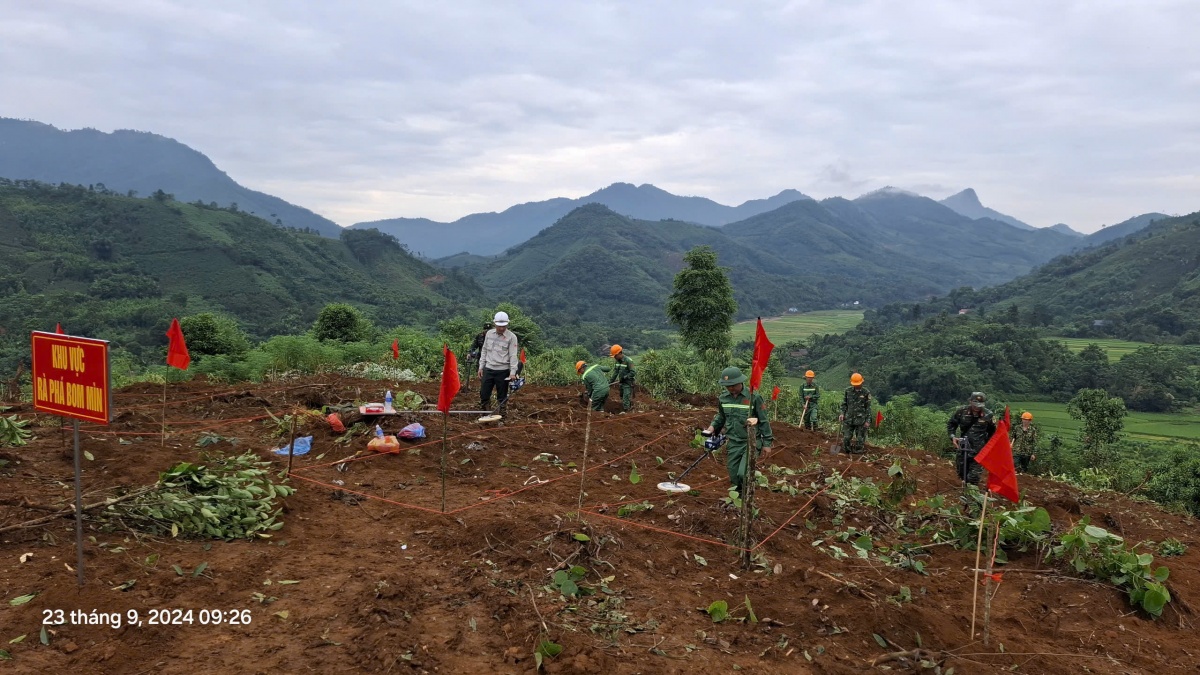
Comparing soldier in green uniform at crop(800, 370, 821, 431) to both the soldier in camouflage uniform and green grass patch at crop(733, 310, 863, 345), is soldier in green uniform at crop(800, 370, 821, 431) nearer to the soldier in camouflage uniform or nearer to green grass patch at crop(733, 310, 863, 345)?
the soldier in camouflage uniform

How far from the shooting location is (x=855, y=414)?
1145cm

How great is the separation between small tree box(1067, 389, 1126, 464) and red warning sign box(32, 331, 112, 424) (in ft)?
78.6

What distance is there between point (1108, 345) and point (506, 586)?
76858 millimetres

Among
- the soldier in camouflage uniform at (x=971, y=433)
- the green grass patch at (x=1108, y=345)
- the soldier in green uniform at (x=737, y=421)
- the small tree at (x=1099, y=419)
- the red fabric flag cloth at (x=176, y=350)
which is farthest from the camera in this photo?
the green grass patch at (x=1108, y=345)

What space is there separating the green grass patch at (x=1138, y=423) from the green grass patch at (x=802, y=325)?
37.3m

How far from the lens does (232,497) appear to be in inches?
219

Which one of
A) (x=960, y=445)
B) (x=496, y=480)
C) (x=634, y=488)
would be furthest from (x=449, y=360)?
(x=960, y=445)

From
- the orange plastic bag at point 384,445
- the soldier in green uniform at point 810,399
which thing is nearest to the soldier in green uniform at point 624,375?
the soldier in green uniform at point 810,399

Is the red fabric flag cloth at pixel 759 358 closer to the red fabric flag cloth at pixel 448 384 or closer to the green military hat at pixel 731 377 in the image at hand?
the green military hat at pixel 731 377

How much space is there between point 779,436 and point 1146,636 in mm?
7393

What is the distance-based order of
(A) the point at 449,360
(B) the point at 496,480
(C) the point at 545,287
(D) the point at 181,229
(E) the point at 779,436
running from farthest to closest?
(C) the point at 545,287 → (D) the point at 181,229 → (E) the point at 779,436 → (B) the point at 496,480 → (A) the point at 449,360

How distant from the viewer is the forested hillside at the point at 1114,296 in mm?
67938

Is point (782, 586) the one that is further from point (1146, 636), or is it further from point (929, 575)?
point (1146, 636)

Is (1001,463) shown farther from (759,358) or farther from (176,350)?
(176,350)
